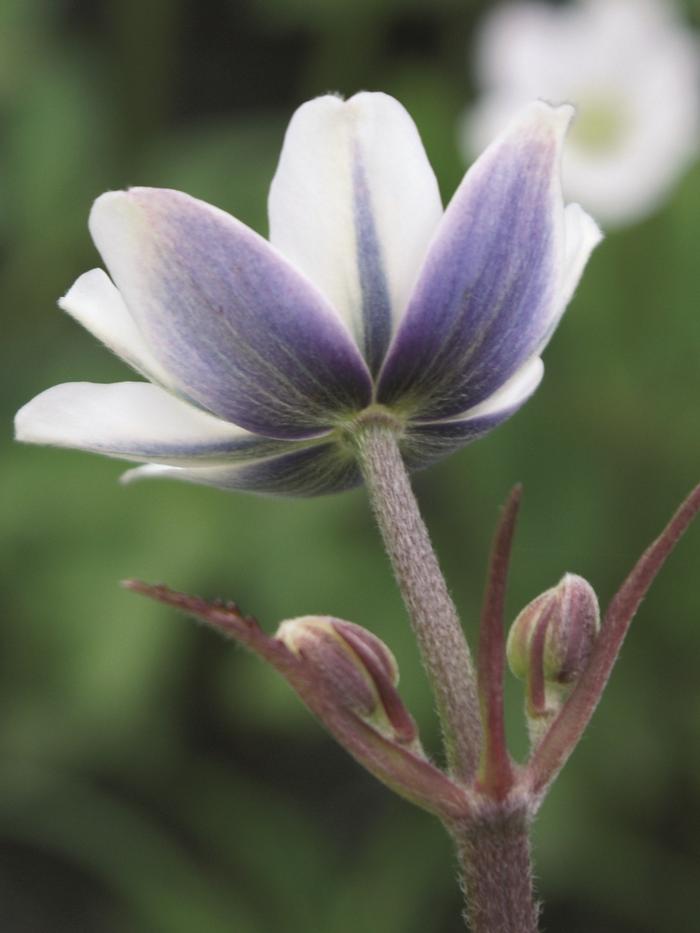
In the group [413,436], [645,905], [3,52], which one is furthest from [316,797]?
[413,436]

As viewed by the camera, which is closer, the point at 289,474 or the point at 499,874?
the point at 499,874

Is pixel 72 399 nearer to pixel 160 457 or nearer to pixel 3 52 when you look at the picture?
pixel 160 457

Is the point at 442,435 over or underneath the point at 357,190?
underneath

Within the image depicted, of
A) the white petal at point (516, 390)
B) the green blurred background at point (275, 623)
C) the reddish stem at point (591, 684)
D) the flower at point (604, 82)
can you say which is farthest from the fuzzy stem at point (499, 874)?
the flower at point (604, 82)

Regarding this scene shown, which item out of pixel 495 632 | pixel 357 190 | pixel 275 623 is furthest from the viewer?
pixel 275 623

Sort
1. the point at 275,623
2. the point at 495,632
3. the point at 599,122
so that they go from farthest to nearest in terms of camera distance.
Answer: the point at 599,122
the point at 275,623
the point at 495,632

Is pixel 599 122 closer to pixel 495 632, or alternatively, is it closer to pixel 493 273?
pixel 493 273

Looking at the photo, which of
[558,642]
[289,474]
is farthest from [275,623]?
[558,642]
